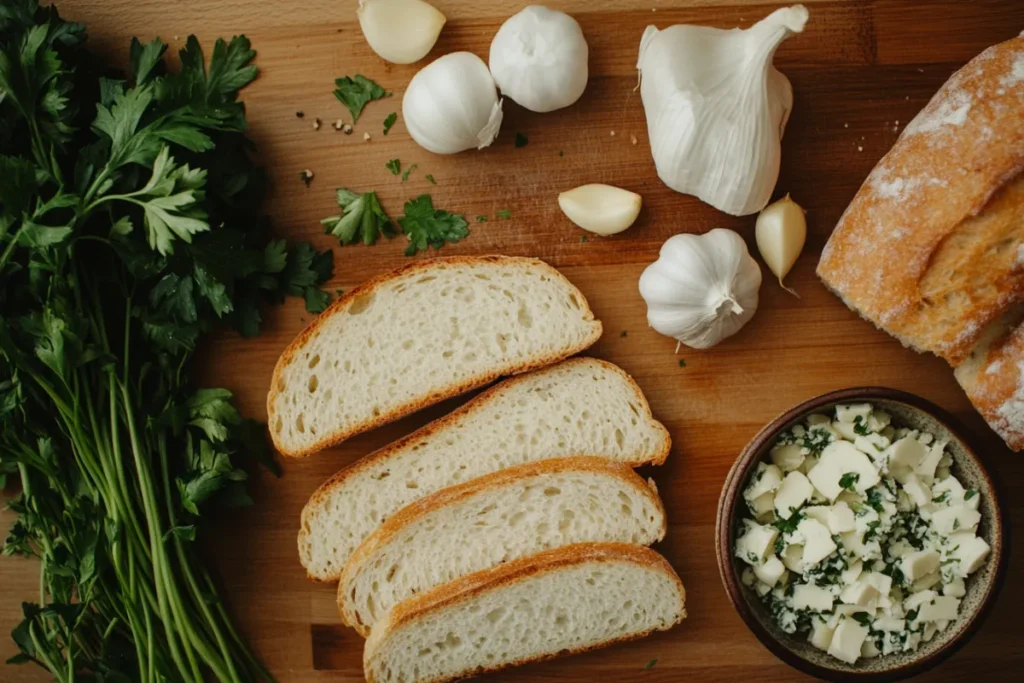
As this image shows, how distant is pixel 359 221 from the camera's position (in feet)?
7.97

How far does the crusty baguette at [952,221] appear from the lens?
2082 mm

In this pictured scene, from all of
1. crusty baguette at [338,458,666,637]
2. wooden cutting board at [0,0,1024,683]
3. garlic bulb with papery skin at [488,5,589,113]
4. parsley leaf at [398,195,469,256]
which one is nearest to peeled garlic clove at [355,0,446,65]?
wooden cutting board at [0,0,1024,683]

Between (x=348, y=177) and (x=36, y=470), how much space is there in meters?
1.17

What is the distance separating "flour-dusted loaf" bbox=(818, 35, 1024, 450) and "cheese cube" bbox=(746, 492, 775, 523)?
21.5 inches

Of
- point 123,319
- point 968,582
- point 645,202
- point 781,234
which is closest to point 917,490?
point 968,582

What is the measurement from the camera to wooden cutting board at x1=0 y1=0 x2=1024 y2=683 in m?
2.42

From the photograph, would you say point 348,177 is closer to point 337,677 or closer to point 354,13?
point 354,13

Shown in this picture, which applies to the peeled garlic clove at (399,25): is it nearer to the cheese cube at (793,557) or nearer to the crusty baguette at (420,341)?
the crusty baguette at (420,341)

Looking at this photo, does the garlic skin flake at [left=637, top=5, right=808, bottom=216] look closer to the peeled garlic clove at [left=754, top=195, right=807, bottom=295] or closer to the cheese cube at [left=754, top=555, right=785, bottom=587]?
the peeled garlic clove at [left=754, top=195, right=807, bottom=295]

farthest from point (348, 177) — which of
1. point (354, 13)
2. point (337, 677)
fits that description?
point (337, 677)

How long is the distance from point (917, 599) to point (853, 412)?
1.70 ft

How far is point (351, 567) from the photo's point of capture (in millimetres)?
2320

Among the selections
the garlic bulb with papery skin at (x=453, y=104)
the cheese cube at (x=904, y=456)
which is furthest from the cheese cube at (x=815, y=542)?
the garlic bulb with papery skin at (x=453, y=104)

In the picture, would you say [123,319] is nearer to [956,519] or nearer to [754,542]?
[754,542]
